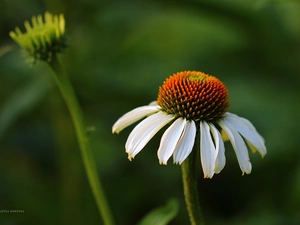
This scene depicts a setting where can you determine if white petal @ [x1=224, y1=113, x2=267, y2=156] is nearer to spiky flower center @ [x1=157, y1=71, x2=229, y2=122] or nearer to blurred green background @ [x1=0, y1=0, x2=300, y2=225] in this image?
spiky flower center @ [x1=157, y1=71, x2=229, y2=122]

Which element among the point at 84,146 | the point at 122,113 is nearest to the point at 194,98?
the point at 84,146

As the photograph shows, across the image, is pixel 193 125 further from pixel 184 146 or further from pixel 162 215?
pixel 162 215

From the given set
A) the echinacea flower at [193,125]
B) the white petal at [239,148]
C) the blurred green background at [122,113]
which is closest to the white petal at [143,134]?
the echinacea flower at [193,125]

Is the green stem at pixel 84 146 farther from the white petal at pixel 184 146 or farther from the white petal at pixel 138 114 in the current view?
the white petal at pixel 184 146

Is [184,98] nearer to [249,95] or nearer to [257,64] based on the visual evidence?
[249,95]

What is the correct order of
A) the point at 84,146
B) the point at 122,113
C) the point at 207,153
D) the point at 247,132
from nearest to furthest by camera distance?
the point at 207,153
the point at 247,132
the point at 84,146
the point at 122,113
